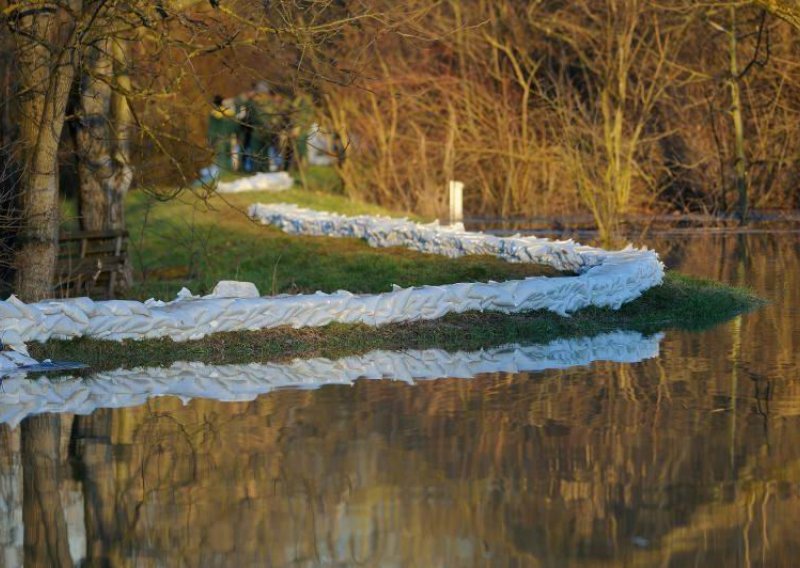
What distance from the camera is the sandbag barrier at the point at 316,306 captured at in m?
12.9

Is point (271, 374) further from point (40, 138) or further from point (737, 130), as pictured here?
point (737, 130)

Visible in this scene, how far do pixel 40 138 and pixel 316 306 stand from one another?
347cm

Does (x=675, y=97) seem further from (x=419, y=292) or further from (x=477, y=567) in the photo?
(x=477, y=567)

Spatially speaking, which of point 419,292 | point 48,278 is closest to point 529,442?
point 419,292

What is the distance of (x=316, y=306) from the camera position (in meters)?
13.9

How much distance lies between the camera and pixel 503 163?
113ft

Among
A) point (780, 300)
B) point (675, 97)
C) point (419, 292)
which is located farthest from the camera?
point (675, 97)

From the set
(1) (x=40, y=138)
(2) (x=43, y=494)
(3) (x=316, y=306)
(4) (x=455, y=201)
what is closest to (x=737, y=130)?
(4) (x=455, y=201)

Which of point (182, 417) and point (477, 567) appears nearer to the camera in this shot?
point (477, 567)

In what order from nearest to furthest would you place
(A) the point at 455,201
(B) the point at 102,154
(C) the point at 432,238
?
1. (B) the point at 102,154
2. (C) the point at 432,238
3. (A) the point at 455,201

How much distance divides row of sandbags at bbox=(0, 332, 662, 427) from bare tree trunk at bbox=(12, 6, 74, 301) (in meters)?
3.32

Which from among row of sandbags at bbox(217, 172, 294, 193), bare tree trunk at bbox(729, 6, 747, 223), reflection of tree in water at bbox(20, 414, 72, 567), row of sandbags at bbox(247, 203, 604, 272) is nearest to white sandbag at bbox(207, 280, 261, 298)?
reflection of tree in water at bbox(20, 414, 72, 567)

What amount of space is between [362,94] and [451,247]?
1561 cm

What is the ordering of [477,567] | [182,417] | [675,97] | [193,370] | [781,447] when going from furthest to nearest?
[675,97] < [193,370] < [182,417] < [781,447] < [477,567]
